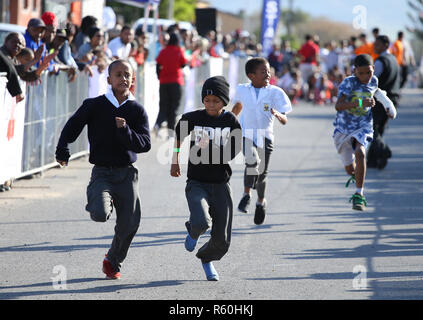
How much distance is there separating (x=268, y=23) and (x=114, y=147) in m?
26.6

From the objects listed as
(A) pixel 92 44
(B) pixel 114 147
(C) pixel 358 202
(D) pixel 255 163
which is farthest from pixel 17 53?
(B) pixel 114 147

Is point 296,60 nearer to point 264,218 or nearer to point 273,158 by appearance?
point 273,158

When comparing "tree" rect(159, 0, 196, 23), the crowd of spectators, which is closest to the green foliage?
"tree" rect(159, 0, 196, 23)

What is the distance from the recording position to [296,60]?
38844 mm

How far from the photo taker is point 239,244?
9.12 meters

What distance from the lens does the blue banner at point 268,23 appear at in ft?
109

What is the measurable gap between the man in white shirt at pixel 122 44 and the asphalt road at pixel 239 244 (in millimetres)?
2993

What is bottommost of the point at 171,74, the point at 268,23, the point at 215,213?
the point at 215,213

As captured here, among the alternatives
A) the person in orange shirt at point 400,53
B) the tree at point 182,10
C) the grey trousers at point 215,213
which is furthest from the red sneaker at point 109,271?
the tree at point 182,10

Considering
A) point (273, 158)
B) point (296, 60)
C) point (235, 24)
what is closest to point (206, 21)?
point (296, 60)

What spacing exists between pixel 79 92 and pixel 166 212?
4562 mm

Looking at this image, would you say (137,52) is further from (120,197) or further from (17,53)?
(120,197)

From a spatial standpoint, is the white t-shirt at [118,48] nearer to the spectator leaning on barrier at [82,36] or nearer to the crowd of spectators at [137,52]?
the crowd of spectators at [137,52]

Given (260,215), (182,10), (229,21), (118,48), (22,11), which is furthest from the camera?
(229,21)
